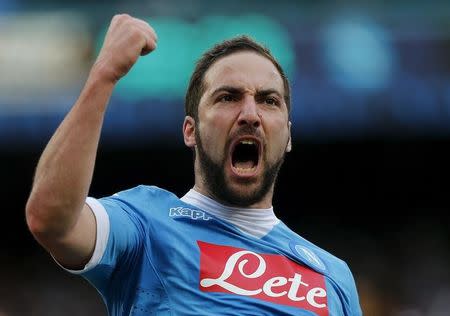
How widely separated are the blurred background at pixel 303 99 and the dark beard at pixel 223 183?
8.00 metres

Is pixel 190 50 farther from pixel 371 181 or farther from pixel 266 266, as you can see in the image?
pixel 266 266

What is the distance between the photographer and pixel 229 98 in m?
3.60

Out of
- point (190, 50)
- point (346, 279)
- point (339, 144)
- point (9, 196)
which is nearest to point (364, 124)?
point (339, 144)

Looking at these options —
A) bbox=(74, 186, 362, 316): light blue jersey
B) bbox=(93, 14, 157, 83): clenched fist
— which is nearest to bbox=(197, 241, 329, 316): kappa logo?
bbox=(74, 186, 362, 316): light blue jersey

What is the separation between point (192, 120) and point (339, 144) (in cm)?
1010

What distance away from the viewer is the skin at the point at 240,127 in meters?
3.54

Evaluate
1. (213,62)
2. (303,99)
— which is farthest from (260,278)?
(303,99)

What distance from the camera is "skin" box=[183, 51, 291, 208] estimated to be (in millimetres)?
3537

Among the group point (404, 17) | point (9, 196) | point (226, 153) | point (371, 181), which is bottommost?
point (9, 196)

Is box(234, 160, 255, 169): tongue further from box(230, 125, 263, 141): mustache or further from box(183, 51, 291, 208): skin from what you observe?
box(230, 125, 263, 141): mustache

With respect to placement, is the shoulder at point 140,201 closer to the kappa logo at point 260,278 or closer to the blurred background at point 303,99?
the kappa logo at point 260,278

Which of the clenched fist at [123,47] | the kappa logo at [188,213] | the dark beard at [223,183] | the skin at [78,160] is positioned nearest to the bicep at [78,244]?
the skin at [78,160]

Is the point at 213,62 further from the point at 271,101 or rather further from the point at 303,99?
the point at 303,99

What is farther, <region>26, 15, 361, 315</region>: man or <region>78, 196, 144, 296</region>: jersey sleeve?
<region>78, 196, 144, 296</region>: jersey sleeve
